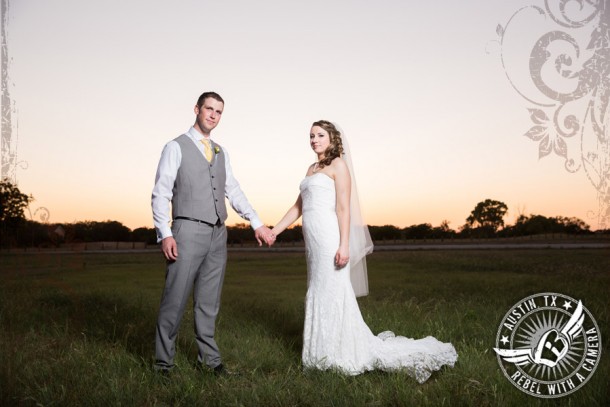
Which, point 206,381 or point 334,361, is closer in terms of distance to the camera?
point 206,381

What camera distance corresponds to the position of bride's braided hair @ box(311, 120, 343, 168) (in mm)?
5523

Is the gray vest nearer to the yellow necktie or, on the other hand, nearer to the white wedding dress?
the yellow necktie

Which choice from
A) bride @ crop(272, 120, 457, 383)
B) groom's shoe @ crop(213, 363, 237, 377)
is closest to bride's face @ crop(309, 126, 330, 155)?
bride @ crop(272, 120, 457, 383)

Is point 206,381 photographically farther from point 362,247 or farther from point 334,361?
point 362,247

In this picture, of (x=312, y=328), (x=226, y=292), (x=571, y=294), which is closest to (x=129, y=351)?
(x=312, y=328)

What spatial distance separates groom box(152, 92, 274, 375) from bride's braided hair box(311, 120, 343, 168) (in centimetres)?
107

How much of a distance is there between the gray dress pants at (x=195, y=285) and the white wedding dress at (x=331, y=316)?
980mm

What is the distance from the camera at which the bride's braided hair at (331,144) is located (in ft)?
18.1

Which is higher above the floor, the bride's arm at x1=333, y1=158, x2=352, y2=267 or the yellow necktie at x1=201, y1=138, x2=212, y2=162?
the yellow necktie at x1=201, y1=138, x2=212, y2=162

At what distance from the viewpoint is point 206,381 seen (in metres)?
4.90

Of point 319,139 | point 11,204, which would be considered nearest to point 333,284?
point 319,139

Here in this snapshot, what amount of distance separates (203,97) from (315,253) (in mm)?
2007

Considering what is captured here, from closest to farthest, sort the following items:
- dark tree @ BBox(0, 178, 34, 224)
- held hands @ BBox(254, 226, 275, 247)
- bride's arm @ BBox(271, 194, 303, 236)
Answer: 1. held hands @ BBox(254, 226, 275, 247)
2. bride's arm @ BBox(271, 194, 303, 236)
3. dark tree @ BBox(0, 178, 34, 224)

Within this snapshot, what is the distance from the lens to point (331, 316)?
5.50 metres
